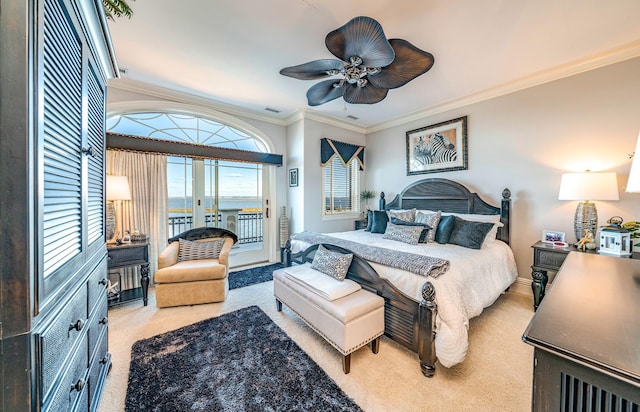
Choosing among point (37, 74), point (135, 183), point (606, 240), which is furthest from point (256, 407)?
point (606, 240)

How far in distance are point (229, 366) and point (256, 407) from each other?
47cm

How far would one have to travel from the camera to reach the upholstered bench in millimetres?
1781

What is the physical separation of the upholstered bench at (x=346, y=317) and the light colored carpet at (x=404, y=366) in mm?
181

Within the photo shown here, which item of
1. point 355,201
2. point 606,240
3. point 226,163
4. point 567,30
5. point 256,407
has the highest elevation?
point 567,30

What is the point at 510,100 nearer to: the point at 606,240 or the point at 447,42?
the point at 447,42

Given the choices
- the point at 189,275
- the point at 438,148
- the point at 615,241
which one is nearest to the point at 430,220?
the point at 438,148

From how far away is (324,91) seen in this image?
8.53ft

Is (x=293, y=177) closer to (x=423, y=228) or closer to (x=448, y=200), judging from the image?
(x=423, y=228)

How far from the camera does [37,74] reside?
70 cm

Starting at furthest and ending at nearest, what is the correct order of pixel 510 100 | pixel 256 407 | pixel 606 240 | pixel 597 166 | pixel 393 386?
pixel 510 100 → pixel 597 166 → pixel 606 240 → pixel 393 386 → pixel 256 407

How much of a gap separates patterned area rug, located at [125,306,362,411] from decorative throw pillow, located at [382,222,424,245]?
190 centimetres

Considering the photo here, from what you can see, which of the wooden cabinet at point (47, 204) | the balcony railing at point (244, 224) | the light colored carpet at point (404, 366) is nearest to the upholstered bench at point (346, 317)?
the light colored carpet at point (404, 366)

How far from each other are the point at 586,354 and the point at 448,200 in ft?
11.7

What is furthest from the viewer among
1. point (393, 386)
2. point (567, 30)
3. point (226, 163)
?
point (226, 163)
